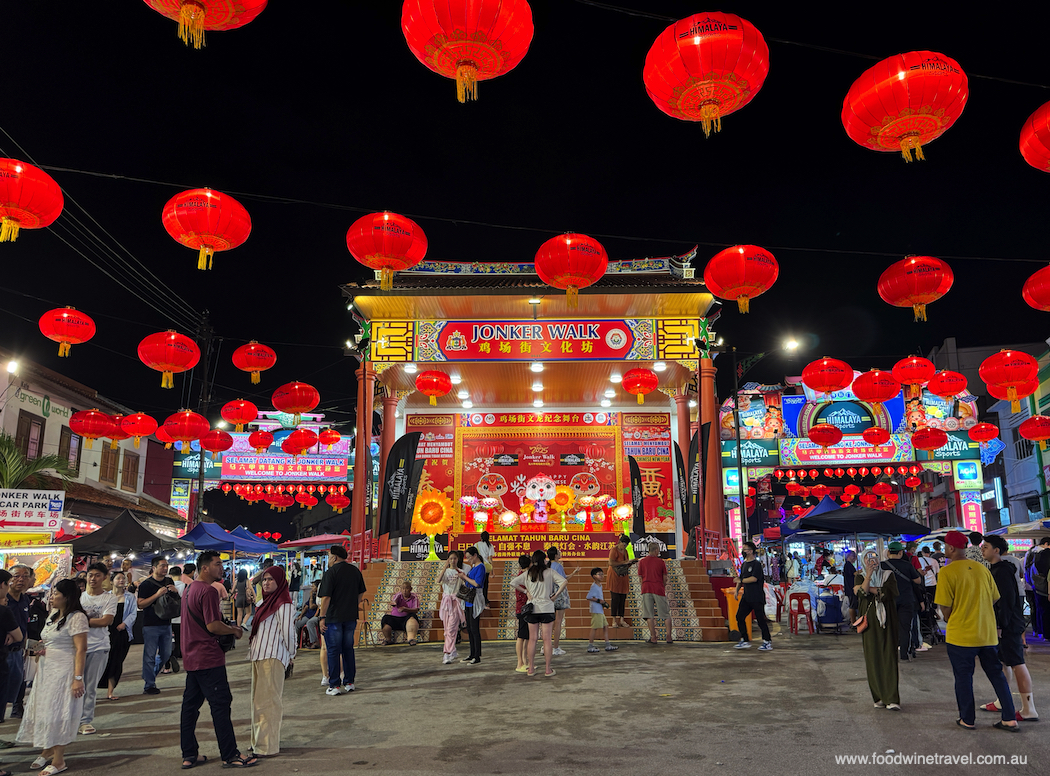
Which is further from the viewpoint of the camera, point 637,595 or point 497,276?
point 497,276

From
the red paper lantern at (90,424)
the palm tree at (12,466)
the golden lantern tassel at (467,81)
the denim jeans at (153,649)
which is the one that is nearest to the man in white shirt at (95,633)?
the denim jeans at (153,649)

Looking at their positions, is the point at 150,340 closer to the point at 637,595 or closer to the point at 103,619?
the point at 103,619

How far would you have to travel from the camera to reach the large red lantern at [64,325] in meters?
11.1

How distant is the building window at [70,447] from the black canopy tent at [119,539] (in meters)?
9.27

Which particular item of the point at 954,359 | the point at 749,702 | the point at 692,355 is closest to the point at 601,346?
the point at 692,355

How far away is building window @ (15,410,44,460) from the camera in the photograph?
73.2ft

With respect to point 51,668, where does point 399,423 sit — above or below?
above

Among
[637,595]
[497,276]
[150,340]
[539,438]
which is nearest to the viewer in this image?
[150,340]

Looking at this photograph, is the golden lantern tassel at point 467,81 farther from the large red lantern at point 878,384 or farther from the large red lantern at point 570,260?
the large red lantern at point 878,384

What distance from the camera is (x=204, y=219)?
26.4ft

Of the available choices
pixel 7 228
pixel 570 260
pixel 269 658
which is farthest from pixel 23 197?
pixel 570 260

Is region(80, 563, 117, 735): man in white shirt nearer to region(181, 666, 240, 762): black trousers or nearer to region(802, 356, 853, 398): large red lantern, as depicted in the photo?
region(181, 666, 240, 762): black trousers

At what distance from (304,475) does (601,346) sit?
696 inches

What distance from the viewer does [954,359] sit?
136 ft
